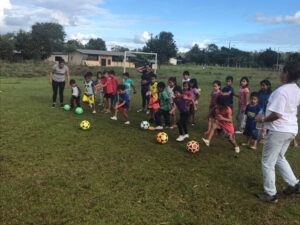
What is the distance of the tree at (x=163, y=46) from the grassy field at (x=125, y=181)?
55575 mm

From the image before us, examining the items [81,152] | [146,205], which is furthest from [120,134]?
[146,205]

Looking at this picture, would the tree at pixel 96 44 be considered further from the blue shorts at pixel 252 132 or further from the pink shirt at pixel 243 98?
the blue shorts at pixel 252 132

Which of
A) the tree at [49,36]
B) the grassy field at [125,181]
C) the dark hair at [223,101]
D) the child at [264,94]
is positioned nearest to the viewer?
the grassy field at [125,181]

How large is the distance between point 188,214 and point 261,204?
4.24 feet

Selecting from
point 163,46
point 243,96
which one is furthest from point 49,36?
point 243,96

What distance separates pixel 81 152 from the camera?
5695 mm

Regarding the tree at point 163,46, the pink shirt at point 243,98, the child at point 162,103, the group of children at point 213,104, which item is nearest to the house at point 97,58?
the tree at point 163,46

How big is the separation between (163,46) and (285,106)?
6048cm

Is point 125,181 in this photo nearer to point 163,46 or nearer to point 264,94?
point 264,94

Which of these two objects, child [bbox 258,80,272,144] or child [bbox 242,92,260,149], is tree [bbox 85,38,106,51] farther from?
child [bbox 242,92,260,149]

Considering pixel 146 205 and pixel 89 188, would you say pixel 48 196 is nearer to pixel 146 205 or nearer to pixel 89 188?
pixel 89 188

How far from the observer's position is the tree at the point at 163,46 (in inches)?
2418

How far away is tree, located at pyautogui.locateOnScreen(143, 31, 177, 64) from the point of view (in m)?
61.4

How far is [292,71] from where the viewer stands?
3654 millimetres
